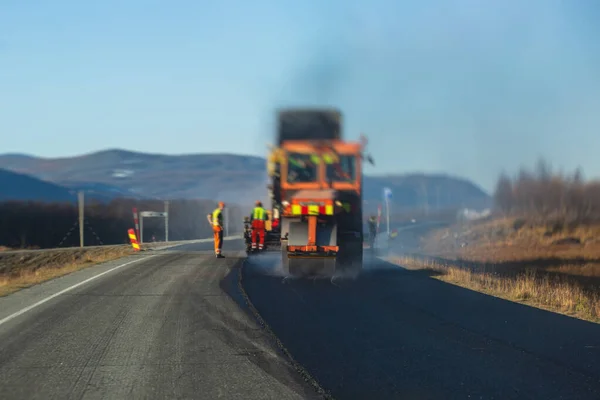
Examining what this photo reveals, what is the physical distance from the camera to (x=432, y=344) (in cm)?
970

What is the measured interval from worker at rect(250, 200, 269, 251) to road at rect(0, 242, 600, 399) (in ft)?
20.9

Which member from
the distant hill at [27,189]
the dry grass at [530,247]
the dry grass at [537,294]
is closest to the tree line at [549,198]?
the dry grass at [530,247]

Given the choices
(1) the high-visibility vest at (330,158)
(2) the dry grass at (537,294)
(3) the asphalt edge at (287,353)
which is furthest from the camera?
(1) the high-visibility vest at (330,158)

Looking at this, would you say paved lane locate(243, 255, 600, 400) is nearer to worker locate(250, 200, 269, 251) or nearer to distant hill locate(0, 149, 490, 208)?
worker locate(250, 200, 269, 251)

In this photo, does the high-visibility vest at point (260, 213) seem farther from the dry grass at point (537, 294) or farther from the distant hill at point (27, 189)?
the distant hill at point (27, 189)

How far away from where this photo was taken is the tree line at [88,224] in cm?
4341

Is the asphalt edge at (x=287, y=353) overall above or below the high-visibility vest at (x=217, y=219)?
below

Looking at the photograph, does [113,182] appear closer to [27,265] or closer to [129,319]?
[27,265]

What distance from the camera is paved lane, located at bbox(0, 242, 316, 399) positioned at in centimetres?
748

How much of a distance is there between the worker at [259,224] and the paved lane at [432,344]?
7069 mm

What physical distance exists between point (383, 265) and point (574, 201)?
12.6 metres

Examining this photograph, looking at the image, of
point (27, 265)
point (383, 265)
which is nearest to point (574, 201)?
point (383, 265)

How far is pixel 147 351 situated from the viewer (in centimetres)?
934

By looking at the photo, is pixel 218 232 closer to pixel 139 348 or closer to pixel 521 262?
pixel 521 262
